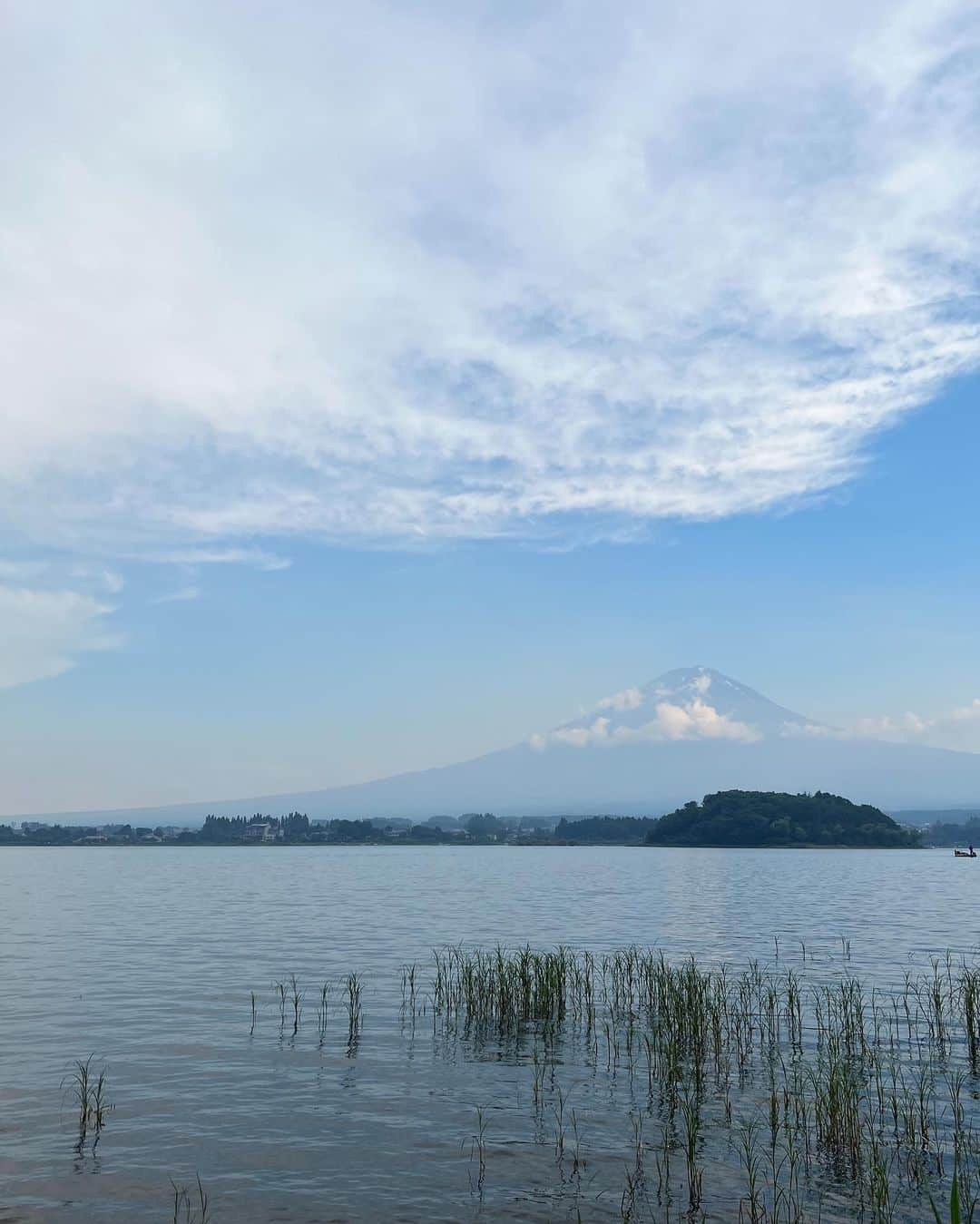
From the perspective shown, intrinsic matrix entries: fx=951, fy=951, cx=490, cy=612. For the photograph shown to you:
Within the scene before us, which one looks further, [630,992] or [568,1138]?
[630,992]

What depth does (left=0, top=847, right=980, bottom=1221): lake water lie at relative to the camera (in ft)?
44.4

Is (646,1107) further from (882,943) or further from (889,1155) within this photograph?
(882,943)

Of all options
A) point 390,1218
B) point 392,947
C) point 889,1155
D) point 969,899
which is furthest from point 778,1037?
point 969,899

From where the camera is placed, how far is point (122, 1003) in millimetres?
26984

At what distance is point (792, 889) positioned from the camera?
3113 inches

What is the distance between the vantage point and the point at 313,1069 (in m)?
19.7

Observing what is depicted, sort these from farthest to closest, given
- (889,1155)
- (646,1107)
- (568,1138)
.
A: (646,1107), (568,1138), (889,1155)

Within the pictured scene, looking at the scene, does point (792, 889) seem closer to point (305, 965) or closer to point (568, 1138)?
point (305, 965)

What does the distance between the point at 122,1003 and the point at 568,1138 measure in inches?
648

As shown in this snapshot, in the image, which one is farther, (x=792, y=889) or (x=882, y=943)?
(x=792, y=889)

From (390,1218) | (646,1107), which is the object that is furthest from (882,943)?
(390,1218)

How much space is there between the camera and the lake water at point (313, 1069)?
44.4 feet

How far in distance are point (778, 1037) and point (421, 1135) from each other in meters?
10.4

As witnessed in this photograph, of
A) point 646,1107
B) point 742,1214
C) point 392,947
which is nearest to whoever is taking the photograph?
point 742,1214
